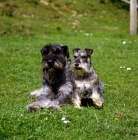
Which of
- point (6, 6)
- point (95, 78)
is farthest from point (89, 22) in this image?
point (95, 78)

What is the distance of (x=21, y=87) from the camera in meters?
14.1

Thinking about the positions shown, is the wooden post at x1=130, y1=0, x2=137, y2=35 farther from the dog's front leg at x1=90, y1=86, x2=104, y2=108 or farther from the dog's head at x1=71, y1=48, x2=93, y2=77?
the dog's front leg at x1=90, y1=86, x2=104, y2=108

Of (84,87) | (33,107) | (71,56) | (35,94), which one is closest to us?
(33,107)

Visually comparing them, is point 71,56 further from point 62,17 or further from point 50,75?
point 62,17

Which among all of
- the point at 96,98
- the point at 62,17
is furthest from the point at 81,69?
the point at 62,17

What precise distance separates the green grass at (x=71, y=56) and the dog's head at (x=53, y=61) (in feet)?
2.57

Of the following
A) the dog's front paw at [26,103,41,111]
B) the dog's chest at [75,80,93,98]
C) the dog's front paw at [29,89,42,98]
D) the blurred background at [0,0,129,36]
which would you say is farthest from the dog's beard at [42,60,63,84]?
the blurred background at [0,0,129,36]

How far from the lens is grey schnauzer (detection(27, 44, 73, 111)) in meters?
11.0

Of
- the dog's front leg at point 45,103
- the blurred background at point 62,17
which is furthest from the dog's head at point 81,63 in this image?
the blurred background at point 62,17

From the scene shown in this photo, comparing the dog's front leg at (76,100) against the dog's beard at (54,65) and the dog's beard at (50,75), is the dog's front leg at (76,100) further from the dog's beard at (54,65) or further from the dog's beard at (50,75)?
the dog's beard at (54,65)

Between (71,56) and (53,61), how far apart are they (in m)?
8.48

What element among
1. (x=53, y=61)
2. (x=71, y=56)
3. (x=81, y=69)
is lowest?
(x=71, y=56)

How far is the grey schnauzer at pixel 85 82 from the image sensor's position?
37.3ft

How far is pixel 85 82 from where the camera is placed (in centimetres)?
1150
